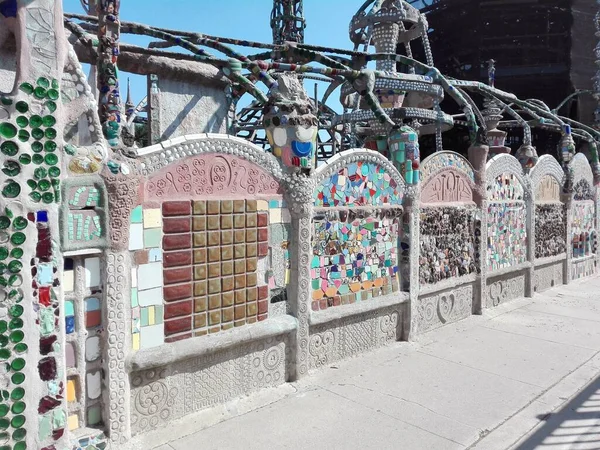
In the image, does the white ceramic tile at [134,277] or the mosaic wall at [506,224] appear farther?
the mosaic wall at [506,224]

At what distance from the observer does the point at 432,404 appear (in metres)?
4.80

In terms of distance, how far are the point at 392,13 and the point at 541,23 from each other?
57.9 feet

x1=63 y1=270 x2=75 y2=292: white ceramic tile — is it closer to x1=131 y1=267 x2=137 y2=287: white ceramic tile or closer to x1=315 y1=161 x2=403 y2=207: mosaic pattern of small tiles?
x1=131 y1=267 x2=137 y2=287: white ceramic tile

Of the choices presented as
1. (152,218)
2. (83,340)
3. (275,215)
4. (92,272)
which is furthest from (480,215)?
(83,340)

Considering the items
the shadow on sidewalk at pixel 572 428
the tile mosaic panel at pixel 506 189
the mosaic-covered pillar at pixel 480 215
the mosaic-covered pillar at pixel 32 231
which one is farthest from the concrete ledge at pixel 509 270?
the mosaic-covered pillar at pixel 32 231

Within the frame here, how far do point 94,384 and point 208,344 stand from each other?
99 centimetres

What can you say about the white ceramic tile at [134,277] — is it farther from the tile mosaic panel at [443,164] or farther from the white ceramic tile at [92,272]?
the tile mosaic panel at [443,164]

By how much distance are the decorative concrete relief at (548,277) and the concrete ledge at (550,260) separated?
0.34ft

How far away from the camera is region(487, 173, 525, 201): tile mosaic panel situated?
8836mm

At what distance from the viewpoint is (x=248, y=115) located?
15969 mm

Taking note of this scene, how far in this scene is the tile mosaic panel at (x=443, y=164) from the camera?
7215 millimetres

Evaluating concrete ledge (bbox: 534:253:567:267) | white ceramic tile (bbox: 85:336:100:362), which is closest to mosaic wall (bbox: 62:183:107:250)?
white ceramic tile (bbox: 85:336:100:362)

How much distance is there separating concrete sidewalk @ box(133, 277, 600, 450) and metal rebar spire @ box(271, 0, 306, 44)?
12.8 meters

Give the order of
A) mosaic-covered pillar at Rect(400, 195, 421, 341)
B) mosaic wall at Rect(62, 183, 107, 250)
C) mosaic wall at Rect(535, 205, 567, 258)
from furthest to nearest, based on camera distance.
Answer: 1. mosaic wall at Rect(535, 205, 567, 258)
2. mosaic-covered pillar at Rect(400, 195, 421, 341)
3. mosaic wall at Rect(62, 183, 107, 250)
